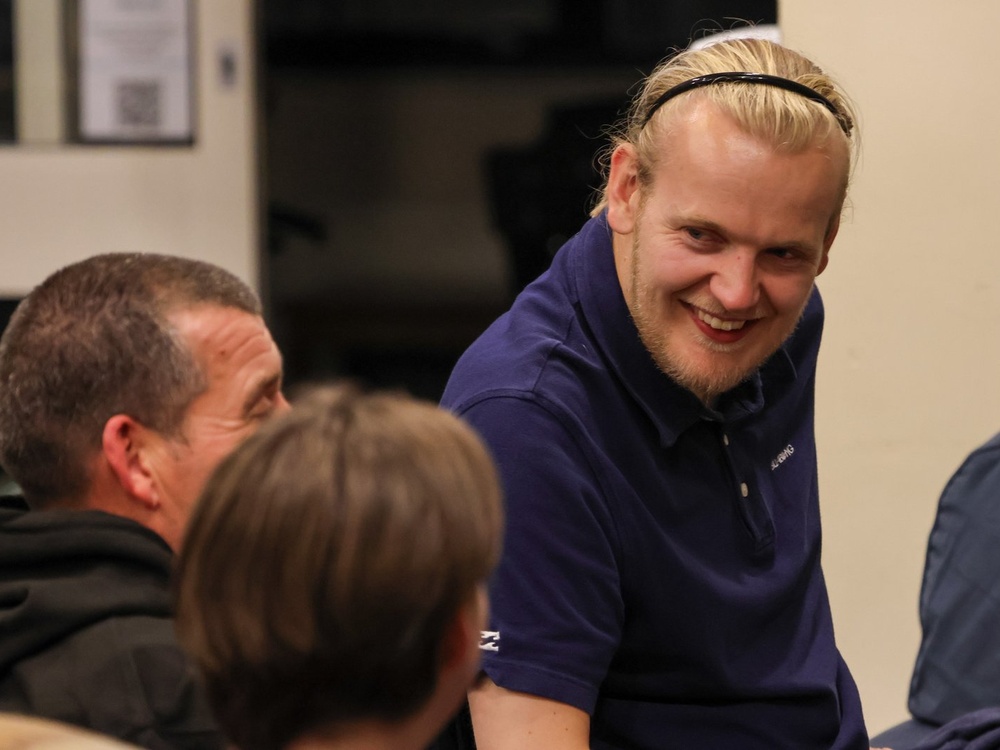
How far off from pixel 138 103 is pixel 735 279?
246 cm

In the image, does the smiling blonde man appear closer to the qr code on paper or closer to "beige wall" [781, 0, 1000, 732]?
"beige wall" [781, 0, 1000, 732]

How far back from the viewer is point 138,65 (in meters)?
3.38

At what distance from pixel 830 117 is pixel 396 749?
0.83m

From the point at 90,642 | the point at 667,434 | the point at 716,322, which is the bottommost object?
the point at 90,642

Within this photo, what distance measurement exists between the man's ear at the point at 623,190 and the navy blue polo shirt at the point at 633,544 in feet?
0.08

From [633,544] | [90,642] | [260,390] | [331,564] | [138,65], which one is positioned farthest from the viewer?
[138,65]

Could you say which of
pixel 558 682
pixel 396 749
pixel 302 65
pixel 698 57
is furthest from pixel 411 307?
pixel 396 749

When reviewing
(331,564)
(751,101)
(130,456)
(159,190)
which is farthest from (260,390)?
(159,190)

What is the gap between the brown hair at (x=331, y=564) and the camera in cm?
73

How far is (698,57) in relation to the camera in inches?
55.5

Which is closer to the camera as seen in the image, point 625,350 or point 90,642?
point 90,642

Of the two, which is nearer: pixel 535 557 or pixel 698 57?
pixel 535 557

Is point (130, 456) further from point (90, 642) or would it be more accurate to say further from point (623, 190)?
point (623, 190)

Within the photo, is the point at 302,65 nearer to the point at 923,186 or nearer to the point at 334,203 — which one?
the point at 334,203
